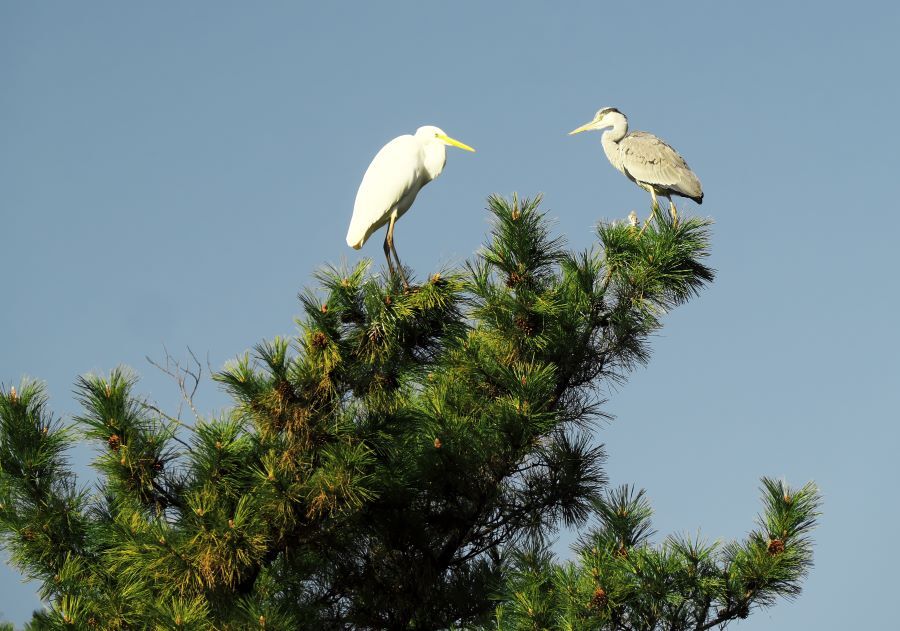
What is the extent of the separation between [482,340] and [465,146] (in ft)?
8.39

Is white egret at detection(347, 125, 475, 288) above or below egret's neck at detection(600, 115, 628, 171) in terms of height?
below

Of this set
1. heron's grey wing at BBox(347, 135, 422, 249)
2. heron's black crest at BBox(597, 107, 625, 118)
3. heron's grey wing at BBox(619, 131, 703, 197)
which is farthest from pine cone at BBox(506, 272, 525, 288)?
heron's black crest at BBox(597, 107, 625, 118)

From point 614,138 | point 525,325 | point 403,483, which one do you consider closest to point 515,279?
point 525,325

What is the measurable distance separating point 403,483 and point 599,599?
118 centimetres

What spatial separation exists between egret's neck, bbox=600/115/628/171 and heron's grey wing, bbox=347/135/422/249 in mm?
2056

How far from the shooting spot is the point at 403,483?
16.5 ft

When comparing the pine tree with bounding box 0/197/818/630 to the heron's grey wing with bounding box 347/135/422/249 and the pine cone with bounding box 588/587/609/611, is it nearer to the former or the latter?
the pine cone with bounding box 588/587/609/611

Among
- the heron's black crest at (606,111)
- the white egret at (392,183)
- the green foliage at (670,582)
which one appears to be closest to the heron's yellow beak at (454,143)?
the white egret at (392,183)

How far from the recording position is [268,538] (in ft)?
14.5

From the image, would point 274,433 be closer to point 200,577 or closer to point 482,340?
point 200,577

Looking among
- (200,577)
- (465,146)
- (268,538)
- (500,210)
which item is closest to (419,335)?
(500,210)

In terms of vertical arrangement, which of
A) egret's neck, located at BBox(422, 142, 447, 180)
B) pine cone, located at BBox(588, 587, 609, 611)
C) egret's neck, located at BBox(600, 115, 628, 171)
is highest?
egret's neck, located at BBox(600, 115, 628, 171)

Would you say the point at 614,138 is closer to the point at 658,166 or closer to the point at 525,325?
the point at 658,166

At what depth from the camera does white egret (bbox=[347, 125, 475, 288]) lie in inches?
256
